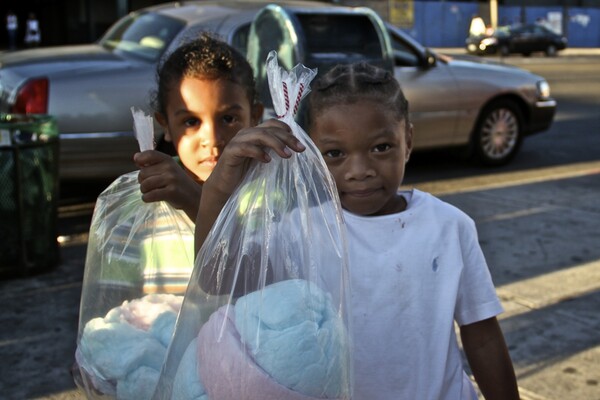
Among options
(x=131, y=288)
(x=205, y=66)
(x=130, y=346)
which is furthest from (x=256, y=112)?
(x=130, y=346)

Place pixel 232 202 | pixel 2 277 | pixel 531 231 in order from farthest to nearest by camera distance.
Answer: pixel 531 231, pixel 2 277, pixel 232 202

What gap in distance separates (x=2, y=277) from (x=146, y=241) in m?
3.50

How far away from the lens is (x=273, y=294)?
4.60 ft

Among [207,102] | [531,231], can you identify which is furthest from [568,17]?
[207,102]

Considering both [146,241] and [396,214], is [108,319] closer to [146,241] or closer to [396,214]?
[146,241]

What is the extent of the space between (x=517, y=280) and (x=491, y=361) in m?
3.13

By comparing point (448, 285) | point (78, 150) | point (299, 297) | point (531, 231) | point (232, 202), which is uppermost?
point (232, 202)

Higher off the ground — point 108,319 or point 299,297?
point 299,297

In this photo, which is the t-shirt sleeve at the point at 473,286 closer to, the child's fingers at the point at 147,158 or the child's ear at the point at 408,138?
the child's ear at the point at 408,138

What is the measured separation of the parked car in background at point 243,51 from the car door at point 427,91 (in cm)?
1

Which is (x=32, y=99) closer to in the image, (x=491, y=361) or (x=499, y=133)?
(x=499, y=133)

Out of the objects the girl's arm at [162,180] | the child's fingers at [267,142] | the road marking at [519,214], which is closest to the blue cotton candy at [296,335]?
the child's fingers at [267,142]

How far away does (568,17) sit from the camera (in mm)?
45000

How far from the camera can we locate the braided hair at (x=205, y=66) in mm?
2166
